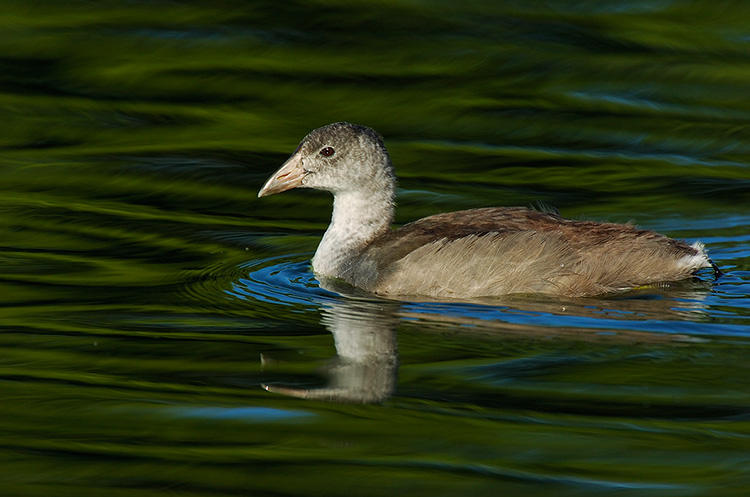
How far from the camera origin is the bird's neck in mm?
9586

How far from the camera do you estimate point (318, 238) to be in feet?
35.7

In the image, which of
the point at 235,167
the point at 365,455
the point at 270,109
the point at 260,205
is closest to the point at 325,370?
the point at 365,455

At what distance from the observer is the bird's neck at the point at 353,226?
9.59 metres

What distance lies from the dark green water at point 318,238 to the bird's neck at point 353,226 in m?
0.23

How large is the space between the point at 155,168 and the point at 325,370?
590 centimetres

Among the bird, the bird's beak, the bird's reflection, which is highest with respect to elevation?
the bird's beak

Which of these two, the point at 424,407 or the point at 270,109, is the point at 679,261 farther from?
the point at 270,109

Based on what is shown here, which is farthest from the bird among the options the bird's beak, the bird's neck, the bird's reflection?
the bird's beak

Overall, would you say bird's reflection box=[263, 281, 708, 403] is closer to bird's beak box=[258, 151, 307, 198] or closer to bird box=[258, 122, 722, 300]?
Result: bird box=[258, 122, 722, 300]

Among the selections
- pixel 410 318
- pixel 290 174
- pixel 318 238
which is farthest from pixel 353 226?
pixel 410 318

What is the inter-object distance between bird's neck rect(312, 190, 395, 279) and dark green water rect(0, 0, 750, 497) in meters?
0.23

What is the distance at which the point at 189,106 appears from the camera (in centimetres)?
1409

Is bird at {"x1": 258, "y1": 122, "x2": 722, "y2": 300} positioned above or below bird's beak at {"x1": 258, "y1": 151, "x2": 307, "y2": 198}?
below

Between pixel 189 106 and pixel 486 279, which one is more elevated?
pixel 189 106
